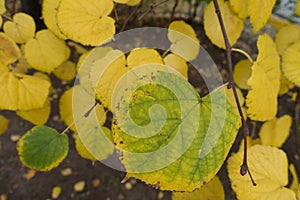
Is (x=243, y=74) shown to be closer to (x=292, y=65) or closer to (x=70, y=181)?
(x=292, y=65)

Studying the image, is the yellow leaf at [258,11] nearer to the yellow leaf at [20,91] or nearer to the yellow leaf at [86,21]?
the yellow leaf at [86,21]

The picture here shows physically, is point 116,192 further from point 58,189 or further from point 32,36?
point 32,36

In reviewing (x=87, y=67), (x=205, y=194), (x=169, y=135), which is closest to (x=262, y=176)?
(x=205, y=194)

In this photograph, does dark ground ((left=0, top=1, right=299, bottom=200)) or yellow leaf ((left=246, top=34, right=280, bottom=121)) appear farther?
dark ground ((left=0, top=1, right=299, bottom=200))

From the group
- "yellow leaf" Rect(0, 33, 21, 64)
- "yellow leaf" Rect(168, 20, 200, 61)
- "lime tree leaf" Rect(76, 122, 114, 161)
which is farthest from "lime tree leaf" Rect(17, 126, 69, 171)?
"yellow leaf" Rect(168, 20, 200, 61)

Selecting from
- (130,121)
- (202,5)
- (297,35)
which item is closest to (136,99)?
(130,121)

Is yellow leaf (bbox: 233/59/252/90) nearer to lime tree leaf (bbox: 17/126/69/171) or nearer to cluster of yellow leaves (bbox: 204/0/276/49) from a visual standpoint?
cluster of yellow leaves (bbox: 204/0/276/49)

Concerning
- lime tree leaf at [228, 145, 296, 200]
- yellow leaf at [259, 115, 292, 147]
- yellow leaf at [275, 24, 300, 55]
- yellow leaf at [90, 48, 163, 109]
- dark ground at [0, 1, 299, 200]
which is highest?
yellow leaf at [90, 48, 163, 109]
